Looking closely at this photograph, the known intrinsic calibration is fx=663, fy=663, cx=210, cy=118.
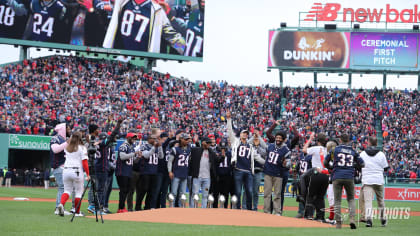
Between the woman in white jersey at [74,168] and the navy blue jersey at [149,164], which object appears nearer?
the woman in white jersey at [74,168]

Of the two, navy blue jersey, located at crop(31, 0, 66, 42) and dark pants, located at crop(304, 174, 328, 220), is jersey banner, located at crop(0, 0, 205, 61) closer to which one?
navy blue jersey, located at crop(31, 0, 66, 42)

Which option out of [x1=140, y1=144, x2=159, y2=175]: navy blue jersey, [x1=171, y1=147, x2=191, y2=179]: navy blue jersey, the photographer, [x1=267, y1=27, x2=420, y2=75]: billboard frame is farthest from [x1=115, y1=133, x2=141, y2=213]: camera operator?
[x1=267, y1=27, x2=420, y2=75]: billboard frame

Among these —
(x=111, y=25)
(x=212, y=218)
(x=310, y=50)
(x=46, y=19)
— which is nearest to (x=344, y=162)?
(x=212, y=218)

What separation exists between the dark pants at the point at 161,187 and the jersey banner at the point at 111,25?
3103cm

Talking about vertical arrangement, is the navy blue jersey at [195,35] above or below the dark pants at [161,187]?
above

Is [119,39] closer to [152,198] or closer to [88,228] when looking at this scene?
[152,198]

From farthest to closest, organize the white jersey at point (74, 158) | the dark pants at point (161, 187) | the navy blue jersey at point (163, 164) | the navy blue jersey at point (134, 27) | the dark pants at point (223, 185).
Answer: the navy blue jersey at point (134, 27), the dark pants at point (223, 185), the navy blue jersey at point (163, 164), the dark pants at point (161, 187), the white jersey at point (74, 158)

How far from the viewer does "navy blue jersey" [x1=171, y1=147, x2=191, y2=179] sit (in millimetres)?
17417

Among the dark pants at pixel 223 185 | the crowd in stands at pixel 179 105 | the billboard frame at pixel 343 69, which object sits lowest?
the dark pants at pixel 223 185

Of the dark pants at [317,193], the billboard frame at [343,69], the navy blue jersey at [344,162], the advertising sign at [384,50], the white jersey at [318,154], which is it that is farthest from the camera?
the billboard frame at [343,69]

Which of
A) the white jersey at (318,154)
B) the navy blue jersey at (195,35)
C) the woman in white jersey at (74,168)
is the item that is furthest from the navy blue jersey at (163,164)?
the navy blue jersey at (195,35)

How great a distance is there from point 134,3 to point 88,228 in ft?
126

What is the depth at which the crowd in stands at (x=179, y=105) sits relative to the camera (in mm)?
42531

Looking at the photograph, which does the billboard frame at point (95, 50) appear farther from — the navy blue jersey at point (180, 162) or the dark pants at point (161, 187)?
the navy blue jersey at point (180, 162)
